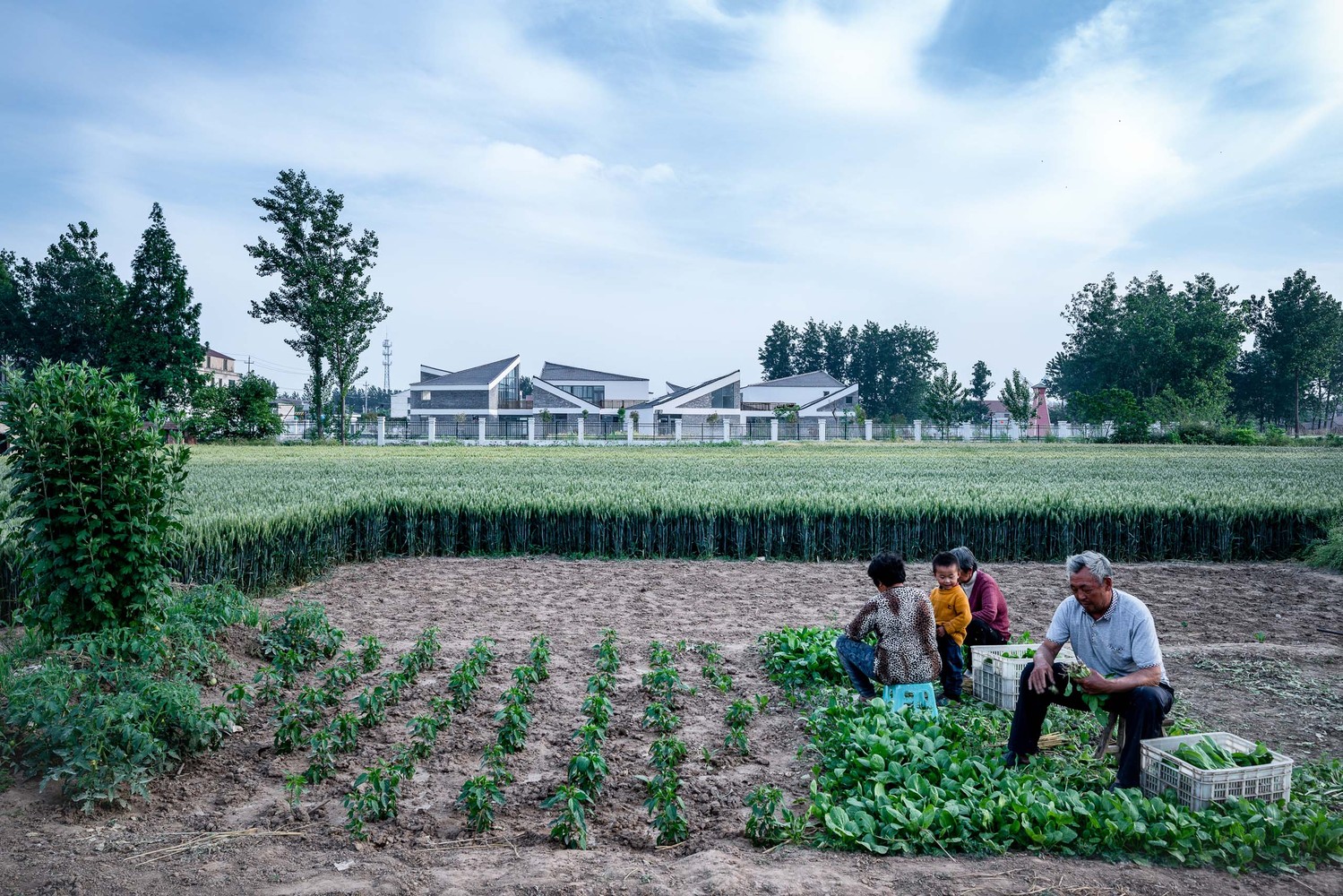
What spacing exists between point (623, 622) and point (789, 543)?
4.97 m

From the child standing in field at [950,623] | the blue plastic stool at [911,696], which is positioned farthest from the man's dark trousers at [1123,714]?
the child standing in field at [950,623]

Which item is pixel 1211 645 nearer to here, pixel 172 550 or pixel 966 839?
pixel 966 839

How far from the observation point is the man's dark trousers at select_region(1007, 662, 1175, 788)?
13.8 ft

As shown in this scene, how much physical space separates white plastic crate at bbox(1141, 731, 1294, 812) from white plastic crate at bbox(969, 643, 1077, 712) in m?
1.10

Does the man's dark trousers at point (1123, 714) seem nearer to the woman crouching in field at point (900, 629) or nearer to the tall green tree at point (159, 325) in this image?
the woman crouching in field at point (900, 629)

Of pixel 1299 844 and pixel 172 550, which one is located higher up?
pixel 172 550

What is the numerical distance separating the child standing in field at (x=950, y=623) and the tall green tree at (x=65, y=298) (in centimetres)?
5993

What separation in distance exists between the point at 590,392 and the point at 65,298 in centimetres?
3706

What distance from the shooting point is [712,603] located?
9.43 m

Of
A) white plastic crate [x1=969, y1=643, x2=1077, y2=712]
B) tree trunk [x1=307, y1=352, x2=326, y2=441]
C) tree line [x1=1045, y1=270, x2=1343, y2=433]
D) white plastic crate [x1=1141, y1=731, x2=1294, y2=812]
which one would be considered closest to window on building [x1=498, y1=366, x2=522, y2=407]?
tree trunk [x1=307, y1=352, x2=326, y2=441]

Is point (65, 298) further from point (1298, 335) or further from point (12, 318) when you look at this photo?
point (1298, 335)

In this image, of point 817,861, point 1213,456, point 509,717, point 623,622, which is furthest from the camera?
point 1213,456

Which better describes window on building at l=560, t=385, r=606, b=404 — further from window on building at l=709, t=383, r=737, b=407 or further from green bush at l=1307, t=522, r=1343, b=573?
green bush at l=1307, t=522, r=1343, b=573

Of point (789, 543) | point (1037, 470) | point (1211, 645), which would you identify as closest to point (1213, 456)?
point (1037, 470)
